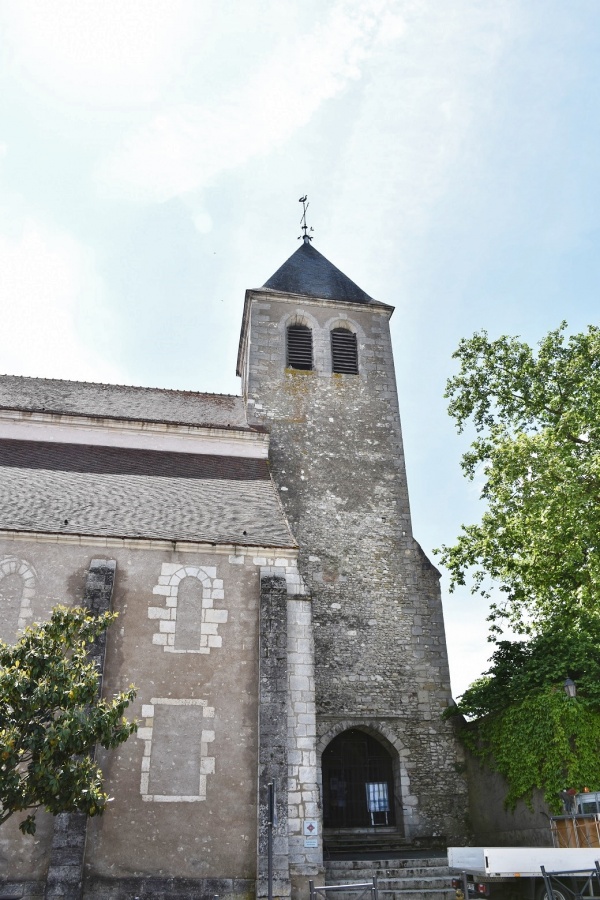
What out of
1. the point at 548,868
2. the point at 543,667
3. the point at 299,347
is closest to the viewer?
the point at 548,868

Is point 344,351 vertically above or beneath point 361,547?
above

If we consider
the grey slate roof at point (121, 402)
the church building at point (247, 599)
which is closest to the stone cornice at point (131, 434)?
the church building at point (247, 599)

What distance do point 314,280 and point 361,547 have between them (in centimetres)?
868

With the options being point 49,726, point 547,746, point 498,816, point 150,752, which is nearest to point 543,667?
point 547,746

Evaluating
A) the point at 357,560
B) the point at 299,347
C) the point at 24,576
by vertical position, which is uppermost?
the point at 299,347

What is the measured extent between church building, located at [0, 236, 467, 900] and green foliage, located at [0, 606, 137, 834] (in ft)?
5.53

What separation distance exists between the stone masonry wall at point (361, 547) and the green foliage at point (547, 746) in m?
1.75

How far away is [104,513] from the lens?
12.8 meters

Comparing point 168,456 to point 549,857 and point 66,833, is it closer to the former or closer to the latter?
point 66,833

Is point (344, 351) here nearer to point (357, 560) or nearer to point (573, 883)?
point (357, 560)

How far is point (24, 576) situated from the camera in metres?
11.5

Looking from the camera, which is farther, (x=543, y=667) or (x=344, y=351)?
(x=344, y=351)

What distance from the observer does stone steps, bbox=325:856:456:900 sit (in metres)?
10.2

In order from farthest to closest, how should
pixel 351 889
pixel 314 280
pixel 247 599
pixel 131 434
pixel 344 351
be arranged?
pixel 314 280 < pixel 344 351 < pixel 131 434 < pixel 247 599 < pixel 351 889
